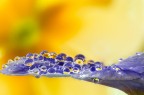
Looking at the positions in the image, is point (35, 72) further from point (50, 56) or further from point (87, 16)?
point (87, 16)

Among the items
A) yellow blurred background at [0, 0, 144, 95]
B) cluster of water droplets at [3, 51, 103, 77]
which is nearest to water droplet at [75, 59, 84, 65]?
cluster of water droplets at [3, 51, 103, 77]

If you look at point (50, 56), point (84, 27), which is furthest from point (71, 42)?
point (50, 56)

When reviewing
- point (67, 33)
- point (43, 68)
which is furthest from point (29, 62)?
point (67, 33)

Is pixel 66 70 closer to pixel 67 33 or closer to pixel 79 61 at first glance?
pixel 79 61

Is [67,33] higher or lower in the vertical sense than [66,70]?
higher

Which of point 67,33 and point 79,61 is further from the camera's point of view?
point 67,33

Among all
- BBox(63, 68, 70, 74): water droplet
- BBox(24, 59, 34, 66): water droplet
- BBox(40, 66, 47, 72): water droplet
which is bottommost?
BBox(63, 68, 70, 74): water droplet

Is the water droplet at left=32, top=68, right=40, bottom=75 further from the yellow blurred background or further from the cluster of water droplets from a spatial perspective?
the yellow blurred background

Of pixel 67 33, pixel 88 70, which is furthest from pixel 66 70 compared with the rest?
pixel 67 33

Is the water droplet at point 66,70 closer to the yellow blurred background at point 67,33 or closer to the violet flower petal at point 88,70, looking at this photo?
the violet flower petal at point 88,70
